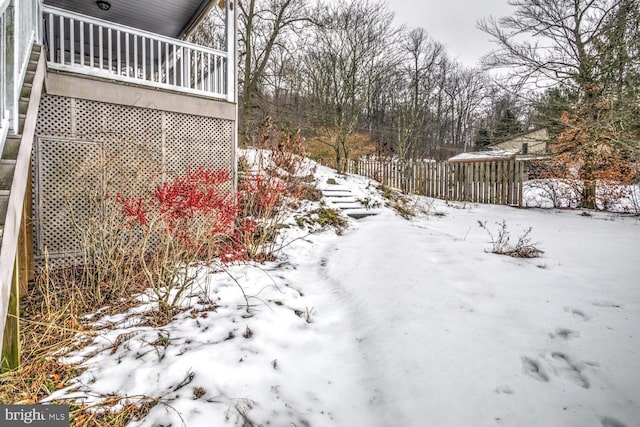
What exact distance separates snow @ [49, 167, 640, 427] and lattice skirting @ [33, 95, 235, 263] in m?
2.07

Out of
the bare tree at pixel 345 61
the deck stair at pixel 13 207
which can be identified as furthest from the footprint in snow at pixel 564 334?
the bare tree at pixel 345 61

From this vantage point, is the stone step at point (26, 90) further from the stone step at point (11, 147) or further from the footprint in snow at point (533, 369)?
the footprint in snow at point (533, 369)

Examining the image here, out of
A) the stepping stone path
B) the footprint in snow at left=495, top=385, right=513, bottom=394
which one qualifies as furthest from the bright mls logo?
the stepping stone path

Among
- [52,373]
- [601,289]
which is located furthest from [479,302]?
[52,373]

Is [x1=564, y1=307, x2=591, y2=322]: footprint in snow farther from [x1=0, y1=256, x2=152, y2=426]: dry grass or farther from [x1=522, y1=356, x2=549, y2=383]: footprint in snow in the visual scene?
[x1=0, y1=256, x2=152, y2=426]: dry grass

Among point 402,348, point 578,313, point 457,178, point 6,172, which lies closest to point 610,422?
point 578,313

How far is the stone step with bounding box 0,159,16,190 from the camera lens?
1.73 metres

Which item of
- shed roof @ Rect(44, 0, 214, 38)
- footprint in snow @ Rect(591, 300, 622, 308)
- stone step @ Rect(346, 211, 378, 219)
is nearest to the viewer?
footprint in snow @ Rect(591, 300, 622, 308)

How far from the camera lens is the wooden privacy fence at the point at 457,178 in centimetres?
998

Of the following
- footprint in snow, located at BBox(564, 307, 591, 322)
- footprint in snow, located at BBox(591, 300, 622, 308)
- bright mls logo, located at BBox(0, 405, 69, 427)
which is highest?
footprint in snow, located at BBox(591, 300, 622, 308)

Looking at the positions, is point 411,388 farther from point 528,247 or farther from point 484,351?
point 528,247

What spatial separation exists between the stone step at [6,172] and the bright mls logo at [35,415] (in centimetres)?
135

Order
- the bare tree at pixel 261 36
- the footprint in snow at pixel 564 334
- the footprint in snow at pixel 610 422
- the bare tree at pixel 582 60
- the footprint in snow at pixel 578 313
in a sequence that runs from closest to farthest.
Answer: the footprint in snow at pixel 610 422
the footprint in snow at pixel 564 334
the footprint in snow at pixel 578 313
the bare tree at pixel 582 60
the bare tree at pixel 261 36

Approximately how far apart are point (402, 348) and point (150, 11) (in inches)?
322
